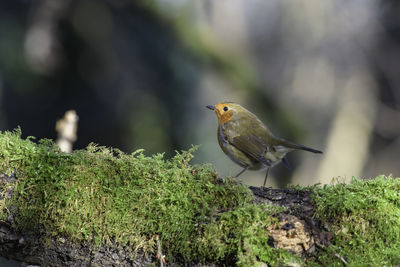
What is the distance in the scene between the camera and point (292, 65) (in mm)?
10820

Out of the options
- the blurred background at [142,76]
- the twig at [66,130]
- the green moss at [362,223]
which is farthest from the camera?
the blurred background at [142,76]

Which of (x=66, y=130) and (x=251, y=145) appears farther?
(x=66, y=130)

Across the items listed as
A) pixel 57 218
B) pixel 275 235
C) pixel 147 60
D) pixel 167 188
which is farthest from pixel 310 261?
pixel 147 60

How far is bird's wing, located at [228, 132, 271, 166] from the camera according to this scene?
11.5 feet

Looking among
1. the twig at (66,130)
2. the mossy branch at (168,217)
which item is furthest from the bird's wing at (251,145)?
the twig at (66,130)

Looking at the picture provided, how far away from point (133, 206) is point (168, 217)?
0.18 m

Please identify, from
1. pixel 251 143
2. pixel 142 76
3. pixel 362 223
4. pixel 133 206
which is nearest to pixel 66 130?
pixel 251 143

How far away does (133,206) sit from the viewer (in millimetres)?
2027

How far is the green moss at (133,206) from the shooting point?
192 cm

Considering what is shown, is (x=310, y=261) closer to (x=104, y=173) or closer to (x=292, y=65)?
(x=104, y=173)

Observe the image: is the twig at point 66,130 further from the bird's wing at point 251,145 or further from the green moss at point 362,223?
the green moss at point 362,223

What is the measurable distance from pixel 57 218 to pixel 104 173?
31 cm

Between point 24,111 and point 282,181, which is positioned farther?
point 282,181

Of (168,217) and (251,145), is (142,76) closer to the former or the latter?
(251,145)
